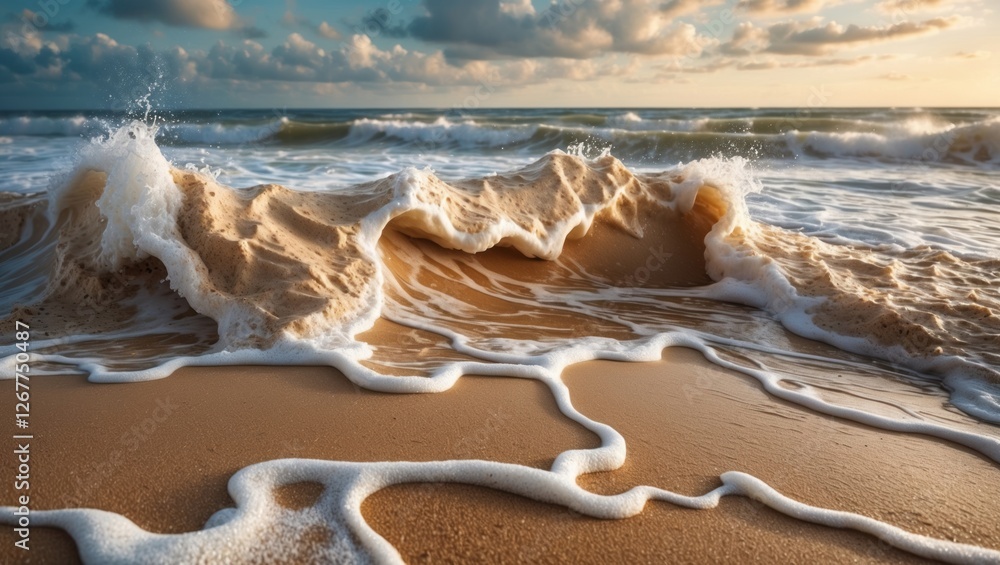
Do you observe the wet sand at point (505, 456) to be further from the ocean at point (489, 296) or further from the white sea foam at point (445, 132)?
the white sea foam at point (445, 132)

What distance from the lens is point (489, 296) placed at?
13.9 feet

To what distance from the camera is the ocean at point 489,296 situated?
2.28 m

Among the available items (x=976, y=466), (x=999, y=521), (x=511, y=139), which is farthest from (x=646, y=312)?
(x=511, y=139)

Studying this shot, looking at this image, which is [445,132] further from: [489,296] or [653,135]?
[489,296]

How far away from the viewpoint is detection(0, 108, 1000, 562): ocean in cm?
228

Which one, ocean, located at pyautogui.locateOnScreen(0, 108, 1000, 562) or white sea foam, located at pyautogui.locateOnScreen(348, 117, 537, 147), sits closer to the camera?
ocean, located at pyautogui.locateOnScreen(0, 108, 1000, 562)

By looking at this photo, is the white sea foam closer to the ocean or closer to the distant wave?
the distant wave

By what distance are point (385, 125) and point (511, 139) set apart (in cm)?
494

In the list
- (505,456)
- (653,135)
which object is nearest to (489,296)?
(505,456)

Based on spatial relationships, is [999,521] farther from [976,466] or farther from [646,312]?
[646,312]

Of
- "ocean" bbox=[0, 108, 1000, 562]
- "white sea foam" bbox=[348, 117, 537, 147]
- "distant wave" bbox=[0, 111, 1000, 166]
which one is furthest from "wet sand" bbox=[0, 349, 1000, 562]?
"white sea foam" bbox=[348, 117, 537, 147]

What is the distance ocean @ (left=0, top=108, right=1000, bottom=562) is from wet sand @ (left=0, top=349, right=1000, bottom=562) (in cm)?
7

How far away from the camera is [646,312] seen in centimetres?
416

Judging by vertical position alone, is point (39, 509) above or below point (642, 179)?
below
